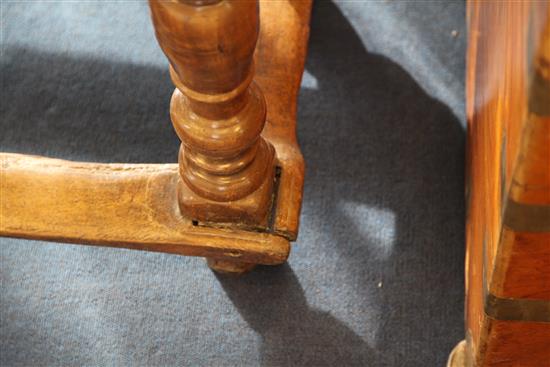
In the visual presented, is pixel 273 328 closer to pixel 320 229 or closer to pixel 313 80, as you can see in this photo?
pixel 320 229

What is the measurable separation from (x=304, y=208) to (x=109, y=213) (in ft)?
1.23

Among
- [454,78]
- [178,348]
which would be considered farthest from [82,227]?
[454,78]

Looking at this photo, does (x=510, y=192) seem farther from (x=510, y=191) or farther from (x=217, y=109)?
(x=217, y=109)

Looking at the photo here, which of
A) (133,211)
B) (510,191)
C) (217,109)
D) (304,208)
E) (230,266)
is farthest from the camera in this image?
(304,208)

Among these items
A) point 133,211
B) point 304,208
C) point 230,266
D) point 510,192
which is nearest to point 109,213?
point 133,211

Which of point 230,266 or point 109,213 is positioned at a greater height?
point 109,213

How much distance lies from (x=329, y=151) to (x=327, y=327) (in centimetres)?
29

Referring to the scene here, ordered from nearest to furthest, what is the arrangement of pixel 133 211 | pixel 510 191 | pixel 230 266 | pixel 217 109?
1. pixel 510 191
2. pixel 217 109
3. pixel 133 211
4. pixel 230 266

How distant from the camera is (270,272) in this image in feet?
3.82

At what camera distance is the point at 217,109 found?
754 mm

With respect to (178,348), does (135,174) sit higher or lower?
Answer: higher

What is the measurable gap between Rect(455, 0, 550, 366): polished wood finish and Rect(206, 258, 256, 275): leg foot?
0.31 meters

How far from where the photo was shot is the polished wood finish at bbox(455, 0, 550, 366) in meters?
0.57

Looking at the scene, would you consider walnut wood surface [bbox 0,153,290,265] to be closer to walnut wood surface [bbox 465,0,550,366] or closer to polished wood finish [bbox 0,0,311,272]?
polished wood finish [bbox 0,0,311,272]
